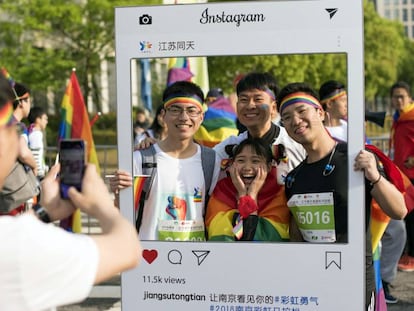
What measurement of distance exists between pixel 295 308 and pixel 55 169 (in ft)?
5.83

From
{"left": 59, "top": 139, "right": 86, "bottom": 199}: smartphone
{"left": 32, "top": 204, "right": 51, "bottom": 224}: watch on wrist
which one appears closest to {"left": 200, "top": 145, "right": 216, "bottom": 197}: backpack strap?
{"left": 59, "top": 139, "right": 86, "bottom": 199}: smartphone

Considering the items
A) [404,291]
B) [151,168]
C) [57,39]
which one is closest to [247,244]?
[151,168]

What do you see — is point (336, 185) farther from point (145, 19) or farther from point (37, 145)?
point (37, 145)

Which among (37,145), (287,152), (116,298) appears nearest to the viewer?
(287,152)

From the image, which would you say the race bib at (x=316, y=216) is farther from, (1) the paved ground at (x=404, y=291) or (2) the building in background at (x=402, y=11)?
(2) the building in background at (x=402, y=11)

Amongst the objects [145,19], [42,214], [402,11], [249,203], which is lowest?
[249,203]

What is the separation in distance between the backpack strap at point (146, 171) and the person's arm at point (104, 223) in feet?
6.52

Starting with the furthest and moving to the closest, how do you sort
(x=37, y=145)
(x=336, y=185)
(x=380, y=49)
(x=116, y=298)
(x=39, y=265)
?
(x=380, y=49), (x=37, y=145), (x=116, y=298), (x=336, y=185), (x=39, y=265)

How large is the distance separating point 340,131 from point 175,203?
94 centimetres

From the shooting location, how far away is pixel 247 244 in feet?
13.6

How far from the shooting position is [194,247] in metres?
4.23

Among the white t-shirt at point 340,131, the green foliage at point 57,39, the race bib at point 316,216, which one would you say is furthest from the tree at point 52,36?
the race bib at point 316,216

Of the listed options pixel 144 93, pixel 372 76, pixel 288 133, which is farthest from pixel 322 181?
pixel 372 76

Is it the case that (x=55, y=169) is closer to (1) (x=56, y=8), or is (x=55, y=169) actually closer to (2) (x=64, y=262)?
(2) (x=64, y=262)
